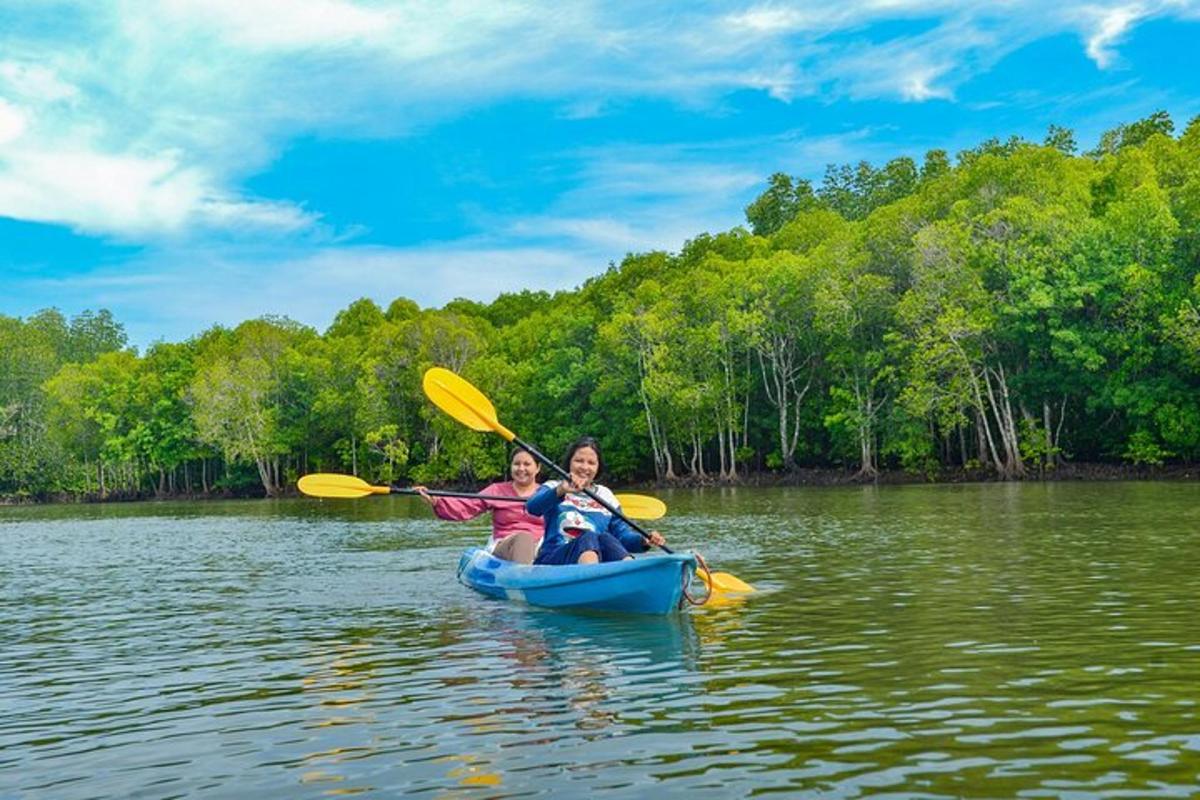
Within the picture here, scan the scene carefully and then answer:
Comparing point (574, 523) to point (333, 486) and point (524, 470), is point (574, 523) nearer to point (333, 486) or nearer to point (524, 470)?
point (524, 470)

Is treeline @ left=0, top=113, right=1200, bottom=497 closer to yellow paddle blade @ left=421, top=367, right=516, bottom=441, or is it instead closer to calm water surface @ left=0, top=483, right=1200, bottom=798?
calm water surface @ left=0, top=483, right=1200, bottom=798

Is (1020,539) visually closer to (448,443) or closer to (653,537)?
(653,537)

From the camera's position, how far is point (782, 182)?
9300cm

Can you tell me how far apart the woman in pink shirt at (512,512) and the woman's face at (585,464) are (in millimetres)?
2028

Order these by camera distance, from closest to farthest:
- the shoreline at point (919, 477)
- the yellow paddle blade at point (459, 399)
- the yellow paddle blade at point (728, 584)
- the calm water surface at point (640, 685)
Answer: the calm water surface at point (640, 685)
the yellow paddle blade at point (728, 584)
the yellow paddle blade at point (459, 399)
the shoreline at point (919, 477)

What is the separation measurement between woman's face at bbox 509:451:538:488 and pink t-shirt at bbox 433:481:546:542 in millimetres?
216

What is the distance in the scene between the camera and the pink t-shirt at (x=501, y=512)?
1237cm

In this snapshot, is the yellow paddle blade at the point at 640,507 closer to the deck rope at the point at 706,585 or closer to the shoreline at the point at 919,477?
the deck rope at the point at 706,585

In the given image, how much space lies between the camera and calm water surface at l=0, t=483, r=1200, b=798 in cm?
493

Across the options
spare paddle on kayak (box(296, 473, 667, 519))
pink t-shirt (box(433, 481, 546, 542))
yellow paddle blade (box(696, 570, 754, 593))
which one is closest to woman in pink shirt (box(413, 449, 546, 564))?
pink t-shirt (box(433, 481, 546, 542))

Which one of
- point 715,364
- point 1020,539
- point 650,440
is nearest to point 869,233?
point 715,364

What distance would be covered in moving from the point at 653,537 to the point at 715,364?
137 ft

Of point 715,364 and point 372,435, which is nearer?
point 715,364

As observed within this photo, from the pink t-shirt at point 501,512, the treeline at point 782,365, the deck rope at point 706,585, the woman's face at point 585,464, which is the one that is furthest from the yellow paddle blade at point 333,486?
the treeline at point 782,365
